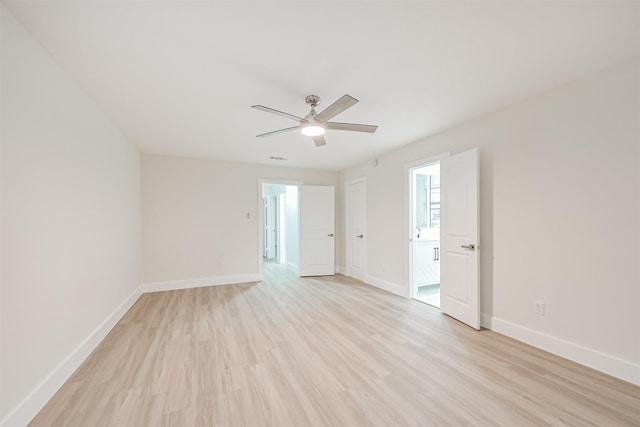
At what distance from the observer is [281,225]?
7.97 metres

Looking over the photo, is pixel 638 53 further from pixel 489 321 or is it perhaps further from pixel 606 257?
pixel 489 321

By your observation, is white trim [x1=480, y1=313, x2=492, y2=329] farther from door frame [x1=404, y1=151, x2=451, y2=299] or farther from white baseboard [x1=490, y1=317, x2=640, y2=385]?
door frame [x1=404, y1=151, x2=451, y2=299]

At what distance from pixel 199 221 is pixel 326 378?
396 centimetres

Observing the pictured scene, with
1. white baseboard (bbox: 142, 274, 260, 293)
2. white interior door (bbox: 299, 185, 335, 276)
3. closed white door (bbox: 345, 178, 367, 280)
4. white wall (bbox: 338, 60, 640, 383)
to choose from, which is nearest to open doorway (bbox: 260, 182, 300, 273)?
white interior door (bbox: 299, 185, 335, 276)

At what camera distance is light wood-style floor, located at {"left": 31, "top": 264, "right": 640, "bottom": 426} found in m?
1.66

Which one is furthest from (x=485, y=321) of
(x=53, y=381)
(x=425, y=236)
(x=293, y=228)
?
(x=293, y=228)

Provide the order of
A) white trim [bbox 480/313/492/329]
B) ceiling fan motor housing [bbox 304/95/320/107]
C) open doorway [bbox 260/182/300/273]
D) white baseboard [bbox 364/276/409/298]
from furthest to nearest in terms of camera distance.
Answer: open doorway [bbox 260/182/300/273] → white baseboard [bbox 364/276/409/298] → white trim [bbox 480/313/492/329] → ceiling fan motor housing [bbox 304/95/320/107]

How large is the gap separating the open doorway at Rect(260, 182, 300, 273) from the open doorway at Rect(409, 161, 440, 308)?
102 inches

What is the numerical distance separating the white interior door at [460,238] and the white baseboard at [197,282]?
12.0 ft

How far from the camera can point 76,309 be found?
2.22 metres

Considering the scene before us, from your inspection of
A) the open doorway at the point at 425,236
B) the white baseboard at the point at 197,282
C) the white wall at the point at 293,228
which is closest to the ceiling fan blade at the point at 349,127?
the open doorway at the point at 425,236

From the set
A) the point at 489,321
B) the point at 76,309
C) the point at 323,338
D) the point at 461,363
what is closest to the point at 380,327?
the point at 323,338

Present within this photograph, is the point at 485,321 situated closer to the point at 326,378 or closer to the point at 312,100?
the point at 326,378

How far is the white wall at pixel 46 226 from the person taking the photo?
4.86 feet
